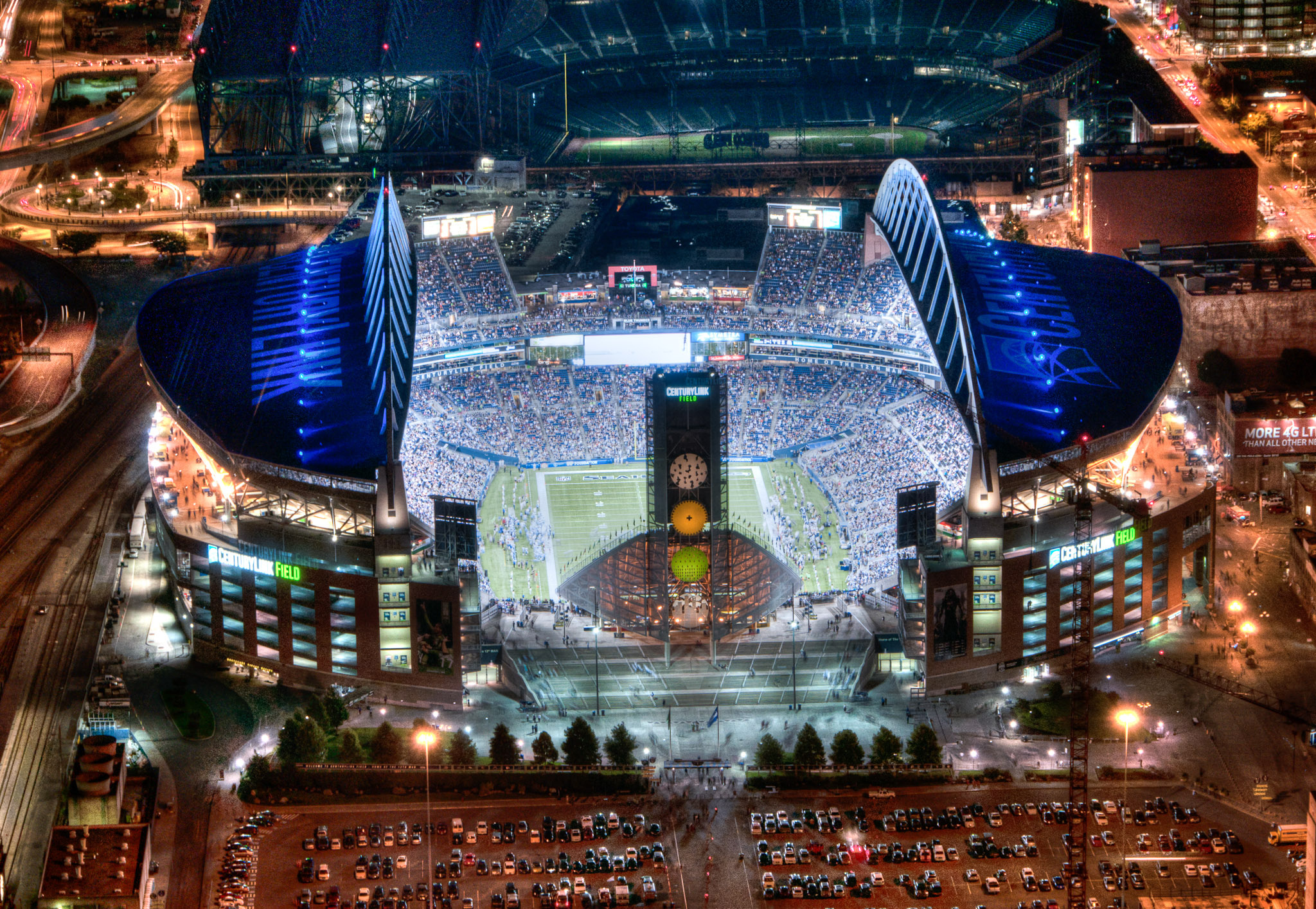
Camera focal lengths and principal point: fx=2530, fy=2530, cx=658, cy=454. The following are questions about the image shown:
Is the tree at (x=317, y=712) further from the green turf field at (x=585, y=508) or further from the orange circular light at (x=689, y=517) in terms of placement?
the orange circular light at (x=689, y=517)

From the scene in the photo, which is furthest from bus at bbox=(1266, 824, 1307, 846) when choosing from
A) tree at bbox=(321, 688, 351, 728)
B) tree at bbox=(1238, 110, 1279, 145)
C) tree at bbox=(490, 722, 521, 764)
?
tree at bbox=(1238, 110, 1279, 145)

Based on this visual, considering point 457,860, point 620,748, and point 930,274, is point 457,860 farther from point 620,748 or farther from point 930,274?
point 930,274

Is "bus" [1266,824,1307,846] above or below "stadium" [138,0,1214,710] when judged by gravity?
below

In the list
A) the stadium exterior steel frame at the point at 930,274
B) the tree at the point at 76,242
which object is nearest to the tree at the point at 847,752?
the stadium exterior steel frame at the point at 930,274

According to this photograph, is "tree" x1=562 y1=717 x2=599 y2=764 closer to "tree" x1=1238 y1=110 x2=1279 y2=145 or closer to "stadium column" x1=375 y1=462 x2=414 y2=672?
"stadium column" x1=375 y1=462 x2=414 y2=672

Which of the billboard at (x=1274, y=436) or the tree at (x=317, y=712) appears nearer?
the tree at (x=317, y=712)

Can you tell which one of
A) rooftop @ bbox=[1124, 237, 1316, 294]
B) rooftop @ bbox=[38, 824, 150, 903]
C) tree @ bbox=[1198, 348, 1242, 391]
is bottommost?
rooftop @ bbox=[38, 824, 150, 903]
